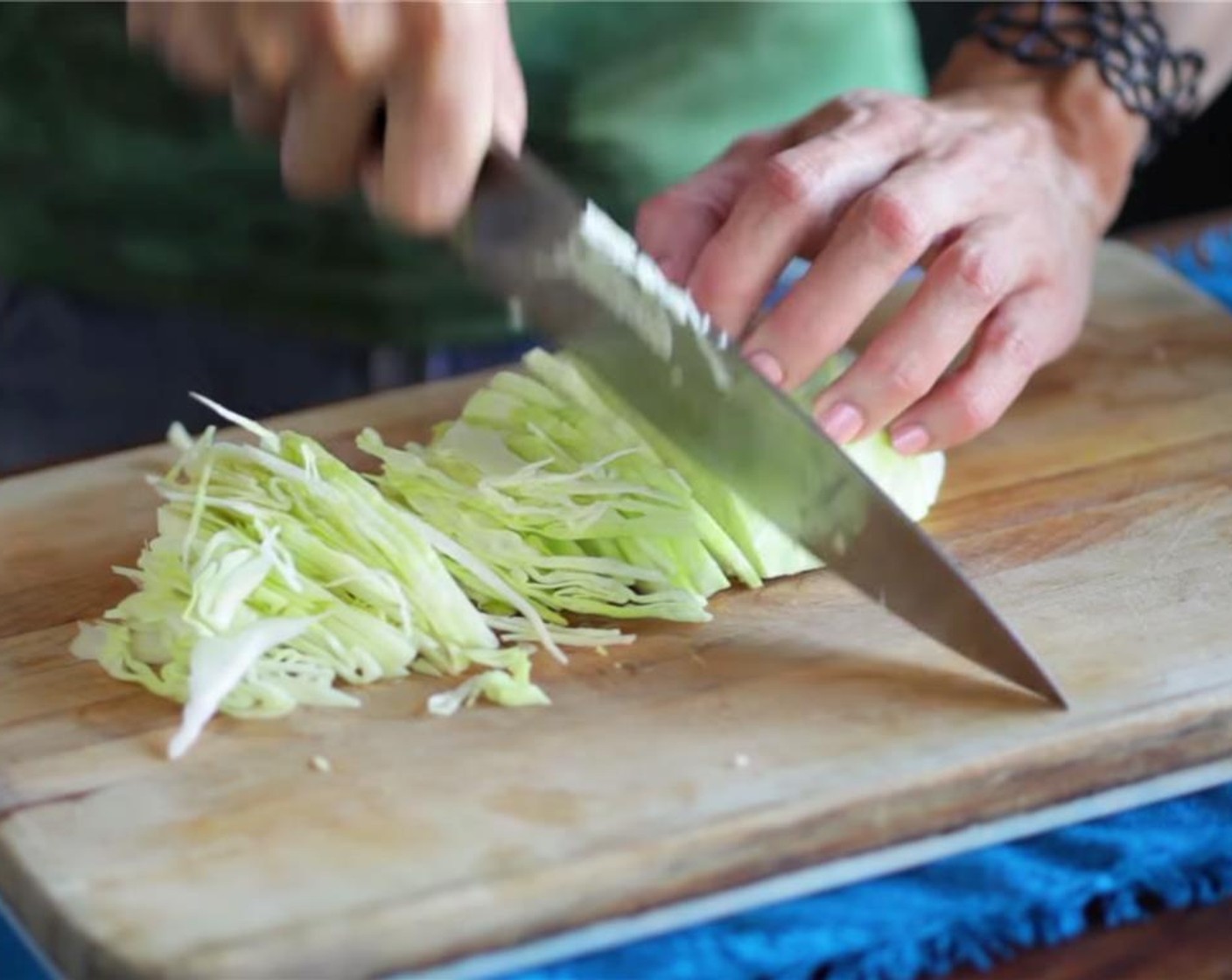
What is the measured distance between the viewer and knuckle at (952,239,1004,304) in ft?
7.29

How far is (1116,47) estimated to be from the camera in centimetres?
273

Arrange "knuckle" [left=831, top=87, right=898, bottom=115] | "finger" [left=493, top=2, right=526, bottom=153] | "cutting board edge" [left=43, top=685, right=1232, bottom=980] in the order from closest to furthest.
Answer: "cutting board edge" [left=43, top=685, right=1232, bottom=980] → "finger" [left=493, top=2, right=526, bottom=153] → "knuckle" [left=831, top=87, right=898, bottom=115]

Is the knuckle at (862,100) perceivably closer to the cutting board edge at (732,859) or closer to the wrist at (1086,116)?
the wrist at (1086,116)

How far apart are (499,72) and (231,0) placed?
281mm

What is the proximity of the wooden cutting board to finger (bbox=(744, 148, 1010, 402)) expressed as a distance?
25 centimetres

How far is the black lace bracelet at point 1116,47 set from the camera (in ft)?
8.94

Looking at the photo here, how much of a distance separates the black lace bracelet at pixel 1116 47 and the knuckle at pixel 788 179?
68 cm

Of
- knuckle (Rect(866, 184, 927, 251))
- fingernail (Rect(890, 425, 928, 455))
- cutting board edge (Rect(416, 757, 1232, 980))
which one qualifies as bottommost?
cutting board edge (Rect(416, 757, 1232, 980))

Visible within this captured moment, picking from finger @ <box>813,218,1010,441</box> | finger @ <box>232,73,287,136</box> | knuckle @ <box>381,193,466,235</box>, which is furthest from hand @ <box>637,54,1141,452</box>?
finger @ <box>232,73,287,136</box>

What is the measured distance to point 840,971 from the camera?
166 cm

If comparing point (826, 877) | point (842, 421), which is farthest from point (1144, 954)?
point (842, 421)

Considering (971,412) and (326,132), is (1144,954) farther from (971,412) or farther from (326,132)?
(326,132)

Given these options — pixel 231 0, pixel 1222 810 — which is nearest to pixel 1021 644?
pixel 1222 810

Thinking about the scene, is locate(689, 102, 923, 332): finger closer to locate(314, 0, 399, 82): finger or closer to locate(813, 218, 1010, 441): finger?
locate(813, 218, 1010, 441): finger
